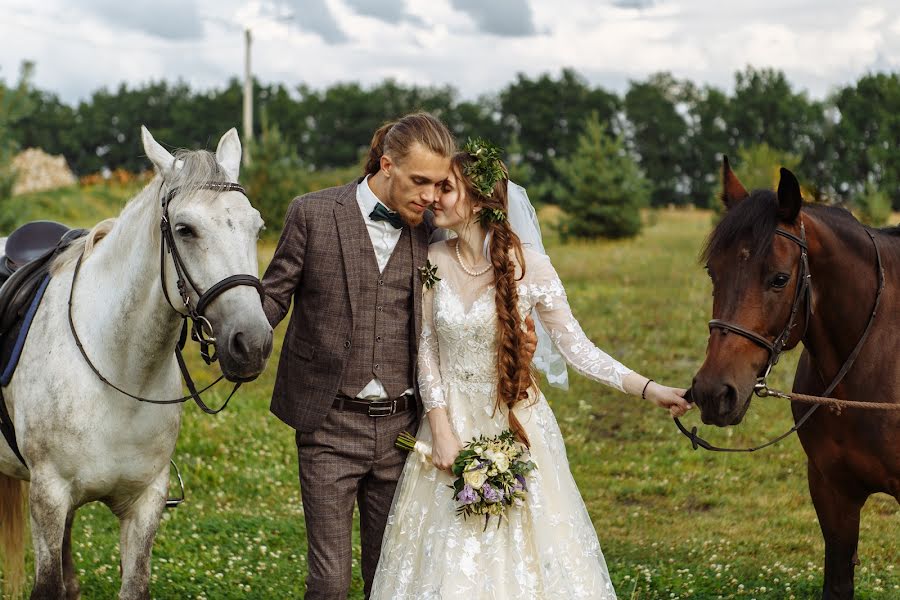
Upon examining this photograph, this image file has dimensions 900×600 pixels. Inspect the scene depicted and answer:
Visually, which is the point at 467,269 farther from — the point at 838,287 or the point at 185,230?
the point at 838,287

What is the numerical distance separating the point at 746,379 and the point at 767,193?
2.65ft

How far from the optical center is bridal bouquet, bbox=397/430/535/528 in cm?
340

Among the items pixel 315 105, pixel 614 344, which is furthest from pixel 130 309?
pixel 315 105

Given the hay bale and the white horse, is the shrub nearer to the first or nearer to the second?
the white horse

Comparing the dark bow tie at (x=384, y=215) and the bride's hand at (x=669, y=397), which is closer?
the bride's hand at (x=669, y=397)

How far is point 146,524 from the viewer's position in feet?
12.8

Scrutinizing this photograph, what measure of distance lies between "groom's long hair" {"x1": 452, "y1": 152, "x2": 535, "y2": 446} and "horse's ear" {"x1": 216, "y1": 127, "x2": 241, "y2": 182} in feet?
2.91

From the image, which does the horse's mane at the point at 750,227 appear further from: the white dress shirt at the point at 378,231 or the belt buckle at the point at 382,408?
the belt buckle at the point at 382,408

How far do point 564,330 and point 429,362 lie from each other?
1.87 ft

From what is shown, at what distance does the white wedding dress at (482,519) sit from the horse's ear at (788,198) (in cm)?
91

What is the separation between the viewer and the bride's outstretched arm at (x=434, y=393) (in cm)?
355

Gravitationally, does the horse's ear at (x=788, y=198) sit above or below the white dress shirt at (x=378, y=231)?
above

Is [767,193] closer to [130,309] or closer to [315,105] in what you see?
[130,309]

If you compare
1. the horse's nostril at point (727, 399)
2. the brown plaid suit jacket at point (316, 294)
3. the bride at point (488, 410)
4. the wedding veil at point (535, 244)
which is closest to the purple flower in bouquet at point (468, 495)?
the bride at point (488, 410)
